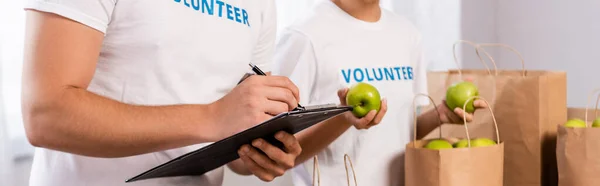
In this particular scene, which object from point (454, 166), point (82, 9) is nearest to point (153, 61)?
point (82, 9)

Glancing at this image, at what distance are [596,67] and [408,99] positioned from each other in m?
1.75

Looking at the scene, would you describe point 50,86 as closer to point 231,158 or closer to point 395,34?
point 231,158

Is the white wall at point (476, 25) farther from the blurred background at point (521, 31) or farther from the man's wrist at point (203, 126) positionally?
the man's wrist at point (203, 126)

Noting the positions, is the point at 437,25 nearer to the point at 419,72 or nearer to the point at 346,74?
the point at 419,72

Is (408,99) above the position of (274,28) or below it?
below

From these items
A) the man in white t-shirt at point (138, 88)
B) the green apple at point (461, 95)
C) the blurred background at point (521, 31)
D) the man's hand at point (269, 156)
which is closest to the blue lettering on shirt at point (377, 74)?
the green apple at point (461, 95)

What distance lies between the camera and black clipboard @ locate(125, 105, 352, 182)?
2.79ft

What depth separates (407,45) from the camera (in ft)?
5.74

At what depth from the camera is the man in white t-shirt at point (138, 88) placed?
864 mm

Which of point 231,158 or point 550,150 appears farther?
point 550,150

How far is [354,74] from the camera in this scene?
5.29 ft

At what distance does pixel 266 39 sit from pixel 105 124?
1.48ft

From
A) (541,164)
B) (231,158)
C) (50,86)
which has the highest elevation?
(50,86)

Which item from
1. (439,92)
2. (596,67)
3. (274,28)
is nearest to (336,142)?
(274,28)
